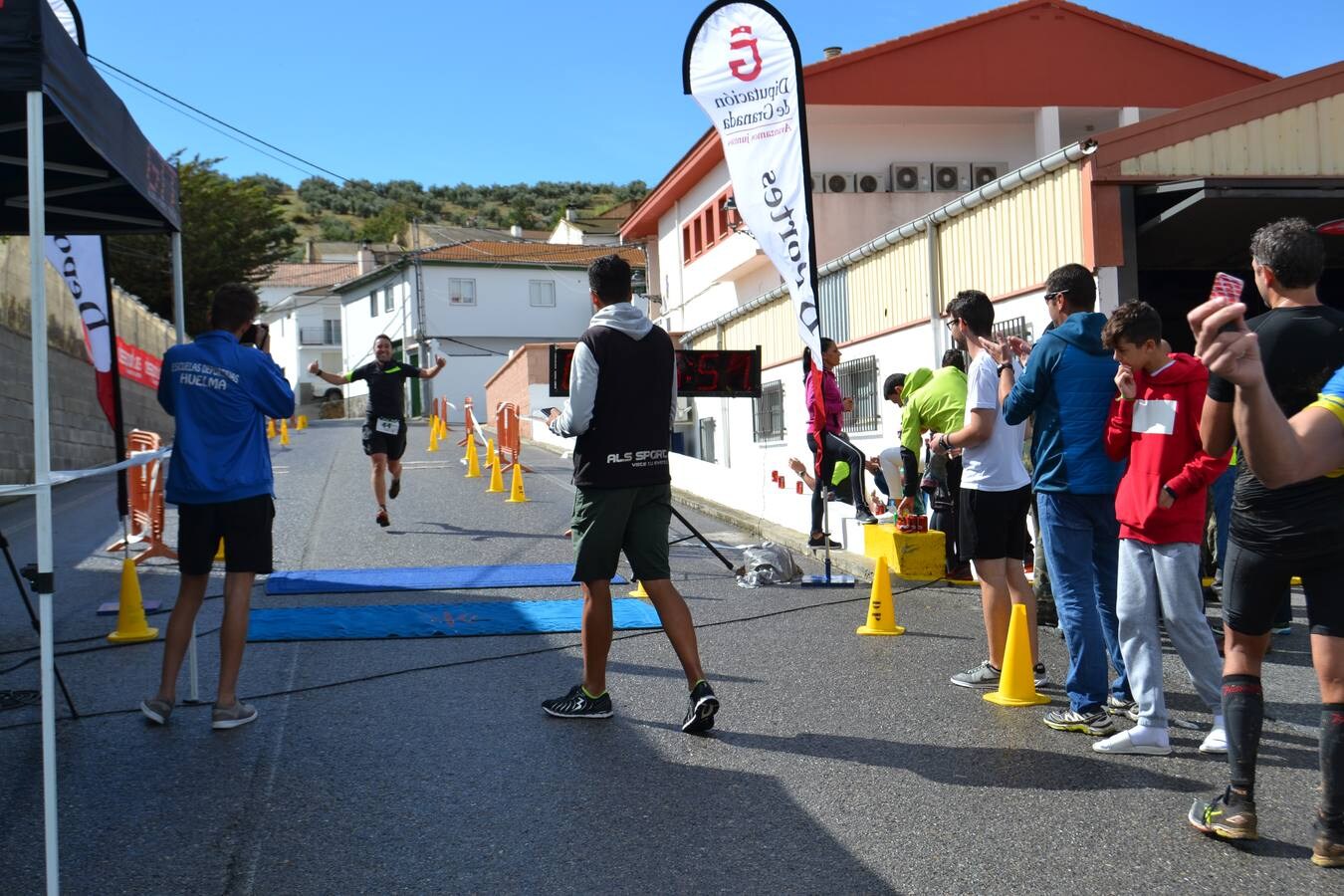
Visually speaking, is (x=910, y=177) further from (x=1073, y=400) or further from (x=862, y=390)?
(x=1073, y=400)

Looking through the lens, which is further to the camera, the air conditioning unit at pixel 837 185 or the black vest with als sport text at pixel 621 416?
the air conditioning unit at pixel 837 185

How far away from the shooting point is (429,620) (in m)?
8.37

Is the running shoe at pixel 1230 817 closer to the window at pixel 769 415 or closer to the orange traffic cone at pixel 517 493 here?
the orange traffic cone at pixel 517 493

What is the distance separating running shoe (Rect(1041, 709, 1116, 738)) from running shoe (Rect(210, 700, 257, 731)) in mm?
3659

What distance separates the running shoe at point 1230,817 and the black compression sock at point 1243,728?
0.03 meters

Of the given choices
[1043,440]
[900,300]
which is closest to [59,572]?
[1043,440]

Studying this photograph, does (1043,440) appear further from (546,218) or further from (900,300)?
(546,218)

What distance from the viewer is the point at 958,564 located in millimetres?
10141

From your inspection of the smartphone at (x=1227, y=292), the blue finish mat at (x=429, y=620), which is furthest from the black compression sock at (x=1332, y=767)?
the blue finish mat at (x=429, y=620)

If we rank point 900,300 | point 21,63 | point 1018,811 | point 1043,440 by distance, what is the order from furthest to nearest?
point 900,300
point 1043,440
point 1018,811
point 21,63

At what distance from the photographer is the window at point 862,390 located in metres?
17.3

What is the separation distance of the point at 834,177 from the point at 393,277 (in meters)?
41.0

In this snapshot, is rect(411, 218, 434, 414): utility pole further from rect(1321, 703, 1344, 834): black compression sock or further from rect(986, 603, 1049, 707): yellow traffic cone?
rect(1321, 703, 1344, 834): black compression sock

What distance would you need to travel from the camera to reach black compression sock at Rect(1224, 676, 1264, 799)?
3.98 m
